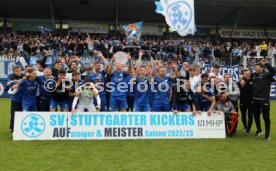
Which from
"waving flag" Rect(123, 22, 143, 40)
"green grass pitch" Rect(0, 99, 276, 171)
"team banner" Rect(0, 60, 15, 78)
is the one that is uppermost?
"waving flag" Rect(123, 22, 143, 40)

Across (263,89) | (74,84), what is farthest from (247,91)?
(74,84)

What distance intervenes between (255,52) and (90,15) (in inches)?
688

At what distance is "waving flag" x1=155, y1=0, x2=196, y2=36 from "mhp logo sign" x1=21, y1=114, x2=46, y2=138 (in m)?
5.95

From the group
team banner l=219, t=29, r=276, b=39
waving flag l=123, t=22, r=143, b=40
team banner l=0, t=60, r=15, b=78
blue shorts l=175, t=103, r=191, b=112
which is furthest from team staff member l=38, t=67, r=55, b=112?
team banner l=219, t=29, r=276, b=39

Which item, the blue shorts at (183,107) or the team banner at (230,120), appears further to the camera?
the blue shorts at (183,107)

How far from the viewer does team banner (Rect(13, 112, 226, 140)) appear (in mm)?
7969

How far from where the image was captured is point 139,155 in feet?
22.3

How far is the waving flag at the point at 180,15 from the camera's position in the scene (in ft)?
37.9

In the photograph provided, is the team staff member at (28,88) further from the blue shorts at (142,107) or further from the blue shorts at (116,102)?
the blue shorts at (142,107)

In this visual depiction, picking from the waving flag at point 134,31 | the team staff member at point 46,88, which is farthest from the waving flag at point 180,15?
the waving flag at point 134,31

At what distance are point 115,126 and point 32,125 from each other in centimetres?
207

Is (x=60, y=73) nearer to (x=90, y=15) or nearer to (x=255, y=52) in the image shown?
(x=255, y=52)

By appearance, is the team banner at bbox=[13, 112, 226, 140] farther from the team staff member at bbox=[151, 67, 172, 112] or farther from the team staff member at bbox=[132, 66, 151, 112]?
the team staff member at bbox=[132, 66, 151, 112]

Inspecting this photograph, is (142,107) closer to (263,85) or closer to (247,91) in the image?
(247,91)
